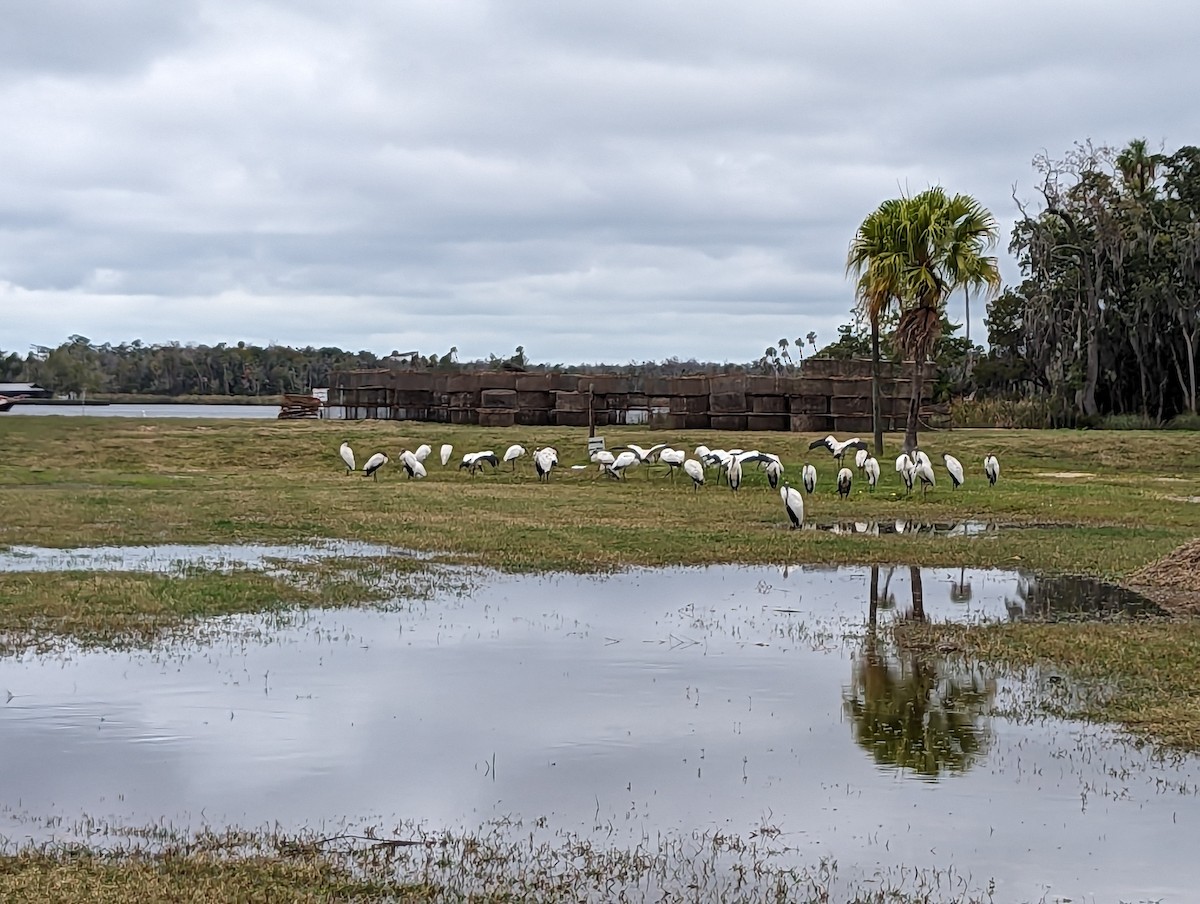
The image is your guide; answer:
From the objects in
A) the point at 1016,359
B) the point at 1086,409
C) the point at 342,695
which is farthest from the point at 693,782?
the point at 1016,359

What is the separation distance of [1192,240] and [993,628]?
40441 millimetres

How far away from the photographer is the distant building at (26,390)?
7550 cm

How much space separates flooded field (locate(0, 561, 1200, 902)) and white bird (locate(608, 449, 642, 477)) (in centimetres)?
1654

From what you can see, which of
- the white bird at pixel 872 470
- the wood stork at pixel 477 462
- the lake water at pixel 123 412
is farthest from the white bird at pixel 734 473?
the lake water at pixel 123 412

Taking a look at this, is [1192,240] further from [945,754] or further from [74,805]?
[74,805]

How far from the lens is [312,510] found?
74.2 feet

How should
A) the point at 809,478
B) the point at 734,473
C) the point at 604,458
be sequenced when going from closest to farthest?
1. the point at 809,478
2. the point at 734,473
3. the point at 604,458

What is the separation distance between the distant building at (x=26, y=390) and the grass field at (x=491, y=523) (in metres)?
38.8

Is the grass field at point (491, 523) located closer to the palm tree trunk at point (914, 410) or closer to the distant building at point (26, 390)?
the palm tree trunk at point (914, 410)

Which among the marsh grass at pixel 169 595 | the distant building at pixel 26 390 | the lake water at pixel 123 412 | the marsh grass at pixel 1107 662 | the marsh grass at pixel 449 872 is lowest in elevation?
the marsh grass at pixel 449 872

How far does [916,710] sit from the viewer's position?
9336mm

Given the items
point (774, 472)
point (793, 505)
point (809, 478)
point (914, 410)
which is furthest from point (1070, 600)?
point (914, 410)

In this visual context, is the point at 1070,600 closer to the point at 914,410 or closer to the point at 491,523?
the point at 491,523

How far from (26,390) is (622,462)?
5773 centimetres
